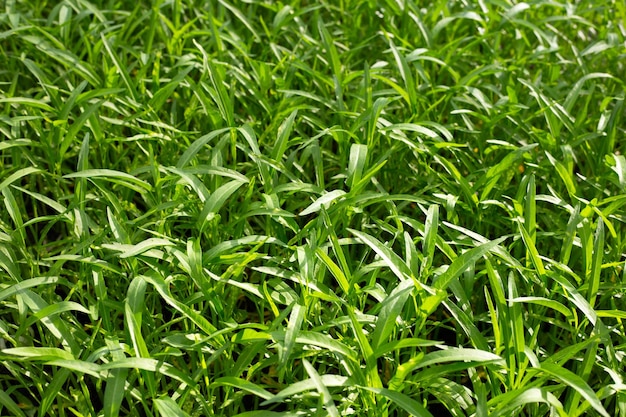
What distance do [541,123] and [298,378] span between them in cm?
122

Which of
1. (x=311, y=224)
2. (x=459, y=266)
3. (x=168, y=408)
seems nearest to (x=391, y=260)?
(x=459, y=266)

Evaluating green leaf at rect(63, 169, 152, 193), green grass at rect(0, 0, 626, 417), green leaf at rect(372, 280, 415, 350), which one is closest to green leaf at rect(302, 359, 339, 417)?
green grass at rect(0, 0, 626, 417)

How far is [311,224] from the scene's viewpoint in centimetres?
178

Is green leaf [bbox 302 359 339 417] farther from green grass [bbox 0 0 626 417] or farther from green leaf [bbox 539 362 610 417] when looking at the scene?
green leaf [bbox 539 362 610 417]

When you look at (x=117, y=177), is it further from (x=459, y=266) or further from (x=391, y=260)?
(x=459, y=266)

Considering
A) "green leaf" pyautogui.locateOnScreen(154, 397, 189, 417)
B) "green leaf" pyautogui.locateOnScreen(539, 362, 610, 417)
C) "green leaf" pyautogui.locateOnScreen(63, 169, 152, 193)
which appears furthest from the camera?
"green leaf" pyautogui.locateOnScreen(63, 169, 152, 193)

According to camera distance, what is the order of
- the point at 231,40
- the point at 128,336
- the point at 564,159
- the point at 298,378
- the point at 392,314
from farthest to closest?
the point at 231,40
the point at 564,159
the point at 298,378
the point at 128,336
the point at 392,314

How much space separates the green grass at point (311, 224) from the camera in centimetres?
152

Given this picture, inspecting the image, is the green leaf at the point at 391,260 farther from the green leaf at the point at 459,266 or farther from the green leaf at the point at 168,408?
the green leaf at the point at 168,408

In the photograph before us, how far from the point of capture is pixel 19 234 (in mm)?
1843

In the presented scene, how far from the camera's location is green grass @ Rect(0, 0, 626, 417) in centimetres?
152

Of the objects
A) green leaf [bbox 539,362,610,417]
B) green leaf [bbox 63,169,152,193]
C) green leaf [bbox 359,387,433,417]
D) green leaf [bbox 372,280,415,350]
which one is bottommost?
green leaf [bbox 359,387,433,417]

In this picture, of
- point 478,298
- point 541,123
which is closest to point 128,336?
point 478,298

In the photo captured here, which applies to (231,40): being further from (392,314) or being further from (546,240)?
(392,314)
